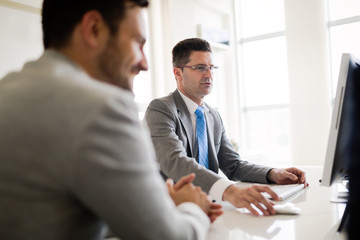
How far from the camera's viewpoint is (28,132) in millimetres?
615

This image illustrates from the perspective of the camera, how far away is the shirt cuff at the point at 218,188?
1.46 metres

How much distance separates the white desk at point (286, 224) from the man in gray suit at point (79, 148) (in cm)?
35

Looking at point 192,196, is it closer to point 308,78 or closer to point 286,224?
point 286,224

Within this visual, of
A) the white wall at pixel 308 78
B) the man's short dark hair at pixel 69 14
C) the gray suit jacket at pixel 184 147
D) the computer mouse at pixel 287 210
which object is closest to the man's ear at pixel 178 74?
the gray suit jacket at pixel 184 147

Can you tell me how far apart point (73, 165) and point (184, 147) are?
1.55 m

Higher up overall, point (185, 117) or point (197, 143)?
point (185, 117)

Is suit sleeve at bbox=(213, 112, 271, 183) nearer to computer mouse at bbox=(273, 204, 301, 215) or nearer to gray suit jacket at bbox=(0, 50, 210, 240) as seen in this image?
computer mouse at bbox=(273, 204, 301, 215)

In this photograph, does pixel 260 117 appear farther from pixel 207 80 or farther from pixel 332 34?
pixel 207 80

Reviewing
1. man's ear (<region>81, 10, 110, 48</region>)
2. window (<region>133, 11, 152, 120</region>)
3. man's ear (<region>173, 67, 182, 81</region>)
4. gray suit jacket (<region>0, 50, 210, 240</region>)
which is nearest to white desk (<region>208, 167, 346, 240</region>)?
gray suit jacket (<region>0, 50, 210, 240</region>)

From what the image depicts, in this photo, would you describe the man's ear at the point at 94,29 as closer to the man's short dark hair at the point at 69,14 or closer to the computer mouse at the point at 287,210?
the man's short dark hair at the point at 69,14

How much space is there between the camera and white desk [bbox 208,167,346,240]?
3.39 ft

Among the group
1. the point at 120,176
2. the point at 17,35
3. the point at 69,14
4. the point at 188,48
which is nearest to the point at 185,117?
the point at 188,48

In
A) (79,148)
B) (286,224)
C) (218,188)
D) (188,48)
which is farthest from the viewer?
(188,48)

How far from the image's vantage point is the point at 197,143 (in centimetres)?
215
